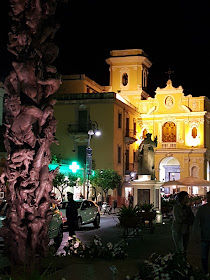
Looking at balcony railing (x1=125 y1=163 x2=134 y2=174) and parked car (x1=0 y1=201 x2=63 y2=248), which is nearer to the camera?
parked car (x1=0 y1=201 x2=63 y2=248)

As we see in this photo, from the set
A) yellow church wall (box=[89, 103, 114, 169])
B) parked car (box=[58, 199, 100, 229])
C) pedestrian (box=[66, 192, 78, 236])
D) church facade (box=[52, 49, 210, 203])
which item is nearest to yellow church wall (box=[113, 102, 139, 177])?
church facade (box=[52, 49, 210, 203])

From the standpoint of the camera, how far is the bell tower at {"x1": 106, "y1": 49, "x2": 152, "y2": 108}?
61688mm

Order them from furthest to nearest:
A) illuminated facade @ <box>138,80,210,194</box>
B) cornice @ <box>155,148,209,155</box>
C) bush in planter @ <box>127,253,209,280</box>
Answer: illuminated facade @ <box>138,80,210,194</box> < cornice @ <box>155,148,209,155</box> < bush in planter @ <box>127,253,209,280</box>

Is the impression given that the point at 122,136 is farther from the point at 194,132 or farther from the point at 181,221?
the point at 181,221

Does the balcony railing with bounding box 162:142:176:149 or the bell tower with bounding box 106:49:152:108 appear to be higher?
the bell tower with bounding box 106:49:152:108

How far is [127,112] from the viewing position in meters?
54.7

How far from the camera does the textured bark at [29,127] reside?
794cm

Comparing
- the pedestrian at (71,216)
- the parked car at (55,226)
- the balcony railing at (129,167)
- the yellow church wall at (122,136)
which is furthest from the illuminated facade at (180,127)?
the parked car at (55,226)

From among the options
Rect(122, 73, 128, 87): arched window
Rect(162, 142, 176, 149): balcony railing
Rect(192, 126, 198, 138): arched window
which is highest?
Rect(122, 73, 128, 87): arched window

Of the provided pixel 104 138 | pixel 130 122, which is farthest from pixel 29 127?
pixel 130 122

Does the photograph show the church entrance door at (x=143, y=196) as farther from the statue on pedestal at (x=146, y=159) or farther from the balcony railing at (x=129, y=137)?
the balcony railing at (x=129, y=137)

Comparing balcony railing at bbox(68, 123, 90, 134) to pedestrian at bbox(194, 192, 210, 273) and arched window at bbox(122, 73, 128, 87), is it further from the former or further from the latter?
pedestrian at bbox(194, 192, 210, 273)

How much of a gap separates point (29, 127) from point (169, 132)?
53.4 m

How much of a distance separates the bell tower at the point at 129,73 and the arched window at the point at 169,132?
414 cm
